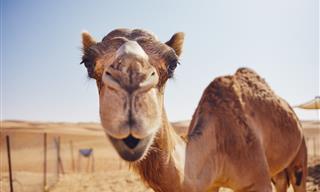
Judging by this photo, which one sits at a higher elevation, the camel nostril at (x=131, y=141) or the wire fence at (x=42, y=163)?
the camel nostril at (x=131, y=141)

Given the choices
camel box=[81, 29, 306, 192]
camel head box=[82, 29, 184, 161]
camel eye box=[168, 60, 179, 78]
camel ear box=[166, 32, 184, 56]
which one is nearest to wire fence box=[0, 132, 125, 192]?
camel box=[81, 29, 306, 192]

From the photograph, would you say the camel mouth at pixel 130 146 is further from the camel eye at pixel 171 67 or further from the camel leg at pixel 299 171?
the camel leg at pixel 299 171

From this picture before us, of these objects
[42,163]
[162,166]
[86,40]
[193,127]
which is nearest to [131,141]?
[162,166]

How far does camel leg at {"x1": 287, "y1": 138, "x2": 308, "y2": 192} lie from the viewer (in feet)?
17.8

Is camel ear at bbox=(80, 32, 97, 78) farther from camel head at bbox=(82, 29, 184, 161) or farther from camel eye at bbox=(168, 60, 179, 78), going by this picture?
camel eye at bbox=(168, 60, 179, 78)

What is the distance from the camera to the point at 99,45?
2391mm

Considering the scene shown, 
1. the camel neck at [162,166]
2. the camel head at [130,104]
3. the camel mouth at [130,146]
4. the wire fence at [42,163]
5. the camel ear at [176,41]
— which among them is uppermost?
the camel ear at [176,41]

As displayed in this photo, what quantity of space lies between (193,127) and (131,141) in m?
2.23

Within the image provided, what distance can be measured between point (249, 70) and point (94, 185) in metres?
6.26

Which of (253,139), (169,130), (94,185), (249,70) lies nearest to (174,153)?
(169,130)

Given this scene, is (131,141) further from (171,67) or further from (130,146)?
(171,67)

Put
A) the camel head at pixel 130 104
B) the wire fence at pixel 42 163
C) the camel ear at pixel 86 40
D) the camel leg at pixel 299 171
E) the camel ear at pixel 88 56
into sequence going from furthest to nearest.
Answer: the wire fence at pixel 42 163 → the camel leg at pixel 299 171 → the camel ear at pixel 86 40 → the camel ear at pixel 88 56 → the camel head at pixel 130 104

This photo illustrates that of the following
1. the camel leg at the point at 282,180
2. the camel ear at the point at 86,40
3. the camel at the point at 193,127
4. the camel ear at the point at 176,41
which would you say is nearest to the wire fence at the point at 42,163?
the camel at the point at 193,127

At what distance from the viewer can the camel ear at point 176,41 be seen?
9.43 feet
